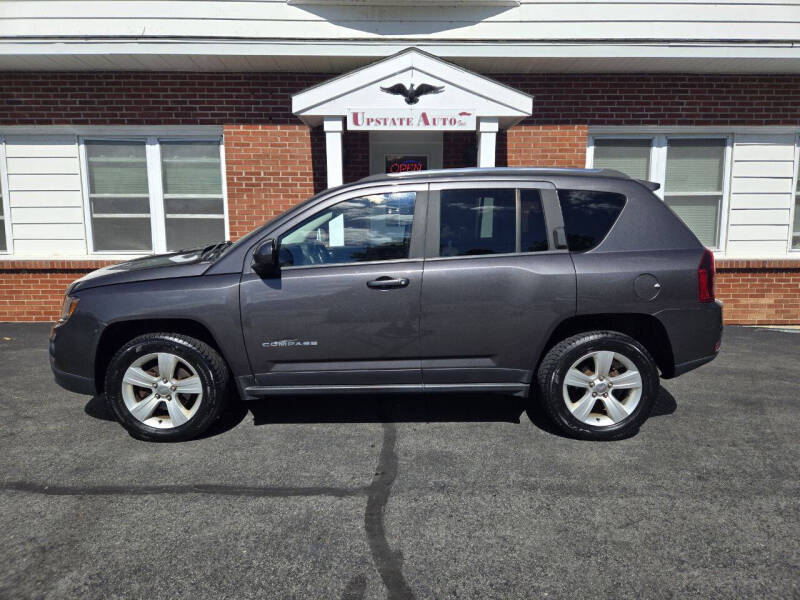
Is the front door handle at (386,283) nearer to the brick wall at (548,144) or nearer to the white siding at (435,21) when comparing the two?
the brick wall at (548,144)

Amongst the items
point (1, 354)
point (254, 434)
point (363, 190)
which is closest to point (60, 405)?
point (254, 434)

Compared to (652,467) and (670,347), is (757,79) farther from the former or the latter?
(652,467)

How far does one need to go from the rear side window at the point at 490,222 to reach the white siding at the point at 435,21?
4.74 metres

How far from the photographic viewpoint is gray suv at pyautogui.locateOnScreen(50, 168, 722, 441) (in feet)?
12.9

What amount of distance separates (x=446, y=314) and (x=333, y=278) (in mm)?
810

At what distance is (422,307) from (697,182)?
6530 millimetres

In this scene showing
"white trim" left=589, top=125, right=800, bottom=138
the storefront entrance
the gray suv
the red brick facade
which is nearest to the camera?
the gray suv

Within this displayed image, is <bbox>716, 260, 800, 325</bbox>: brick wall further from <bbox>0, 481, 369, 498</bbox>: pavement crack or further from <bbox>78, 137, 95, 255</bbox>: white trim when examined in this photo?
<bbox>78, 137, 95, 255</bbox>: white trim

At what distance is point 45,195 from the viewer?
27.6ft

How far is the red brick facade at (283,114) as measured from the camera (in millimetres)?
8117

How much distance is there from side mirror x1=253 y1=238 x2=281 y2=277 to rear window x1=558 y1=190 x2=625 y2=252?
2026 mm

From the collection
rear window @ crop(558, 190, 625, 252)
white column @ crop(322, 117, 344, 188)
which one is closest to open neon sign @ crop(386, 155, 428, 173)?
white column @ crop(322, 117, 344, 188)

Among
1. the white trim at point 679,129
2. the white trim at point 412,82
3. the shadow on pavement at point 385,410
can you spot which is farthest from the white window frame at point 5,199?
the white trim at point 679,129

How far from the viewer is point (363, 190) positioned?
13.5ft
